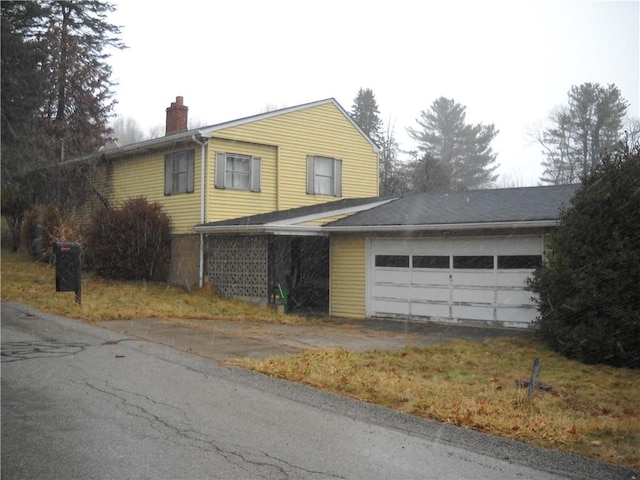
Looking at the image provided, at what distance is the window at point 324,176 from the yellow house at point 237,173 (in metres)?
0.04

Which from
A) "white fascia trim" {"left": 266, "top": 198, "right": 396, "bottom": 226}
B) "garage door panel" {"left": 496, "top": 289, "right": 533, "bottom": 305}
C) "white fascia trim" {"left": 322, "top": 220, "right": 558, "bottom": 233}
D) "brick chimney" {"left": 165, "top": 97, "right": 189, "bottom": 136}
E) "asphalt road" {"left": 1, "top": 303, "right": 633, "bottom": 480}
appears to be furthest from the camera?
"brick chimney" {"left": 165, "top": 97, "right": 189, "bottom": 136}

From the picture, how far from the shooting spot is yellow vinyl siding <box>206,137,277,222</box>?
1945 centimetres

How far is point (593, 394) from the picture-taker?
26.8ft

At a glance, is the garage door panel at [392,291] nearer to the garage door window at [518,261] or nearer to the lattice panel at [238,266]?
the garage door window at [518,261]

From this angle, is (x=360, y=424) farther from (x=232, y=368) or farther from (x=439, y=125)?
(x=439, y=125)

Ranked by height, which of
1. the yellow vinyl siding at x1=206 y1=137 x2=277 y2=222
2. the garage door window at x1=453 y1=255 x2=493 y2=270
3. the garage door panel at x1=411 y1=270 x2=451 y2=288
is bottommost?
the garage door panel at x1=411 y1=270 x2=451 y2=288

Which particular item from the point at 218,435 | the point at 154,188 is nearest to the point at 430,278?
the point at 154,188

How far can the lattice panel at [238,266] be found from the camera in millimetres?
17625

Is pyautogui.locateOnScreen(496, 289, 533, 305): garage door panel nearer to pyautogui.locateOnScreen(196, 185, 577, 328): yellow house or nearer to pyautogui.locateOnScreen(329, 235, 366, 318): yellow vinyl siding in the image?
pyautogui.locateOnScreen(196, 185, 577, 328): yellow house

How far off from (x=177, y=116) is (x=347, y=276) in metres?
10.4

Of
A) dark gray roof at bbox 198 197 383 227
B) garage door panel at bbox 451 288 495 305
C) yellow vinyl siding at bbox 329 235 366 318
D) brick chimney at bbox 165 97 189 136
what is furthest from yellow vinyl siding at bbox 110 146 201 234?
garage door panel at bbox 451 288 495 305

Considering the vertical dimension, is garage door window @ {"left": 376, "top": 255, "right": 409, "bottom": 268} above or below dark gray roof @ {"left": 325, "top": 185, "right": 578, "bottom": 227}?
below

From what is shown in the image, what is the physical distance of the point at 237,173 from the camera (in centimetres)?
2025

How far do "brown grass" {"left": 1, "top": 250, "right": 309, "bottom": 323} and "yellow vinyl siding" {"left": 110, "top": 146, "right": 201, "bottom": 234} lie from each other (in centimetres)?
234
